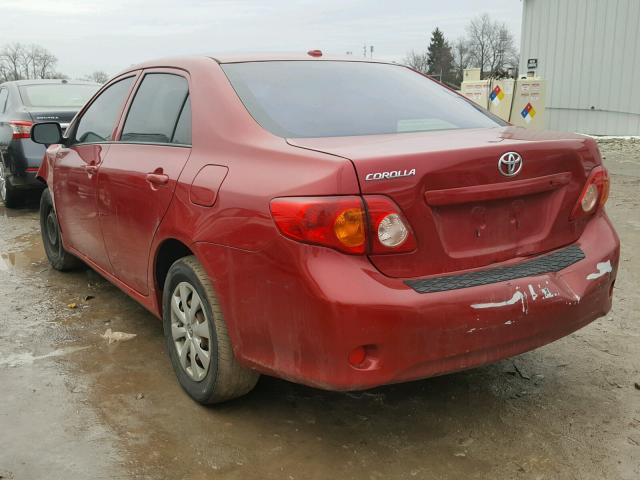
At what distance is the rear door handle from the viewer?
3.09 metres

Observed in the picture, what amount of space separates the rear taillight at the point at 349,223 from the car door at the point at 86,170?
2.01 meters

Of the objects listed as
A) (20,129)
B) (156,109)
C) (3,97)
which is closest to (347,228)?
(156,109)

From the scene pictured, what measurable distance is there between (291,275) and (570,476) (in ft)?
4.28

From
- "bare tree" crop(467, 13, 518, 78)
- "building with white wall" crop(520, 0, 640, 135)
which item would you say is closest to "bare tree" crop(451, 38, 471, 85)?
"bare tree" crop(467, 13, 518, 78)

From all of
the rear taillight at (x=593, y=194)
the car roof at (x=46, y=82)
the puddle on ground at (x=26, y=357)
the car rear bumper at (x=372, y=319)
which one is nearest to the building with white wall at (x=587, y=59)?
the car roof at (x=46, y=82)

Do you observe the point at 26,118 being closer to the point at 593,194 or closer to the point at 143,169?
the point at 143,169

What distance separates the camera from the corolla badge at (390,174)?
7.52 ft

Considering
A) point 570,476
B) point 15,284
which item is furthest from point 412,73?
point 15,284

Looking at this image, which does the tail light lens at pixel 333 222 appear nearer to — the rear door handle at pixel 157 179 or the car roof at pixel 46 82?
the rear door handle at pixel 157 179

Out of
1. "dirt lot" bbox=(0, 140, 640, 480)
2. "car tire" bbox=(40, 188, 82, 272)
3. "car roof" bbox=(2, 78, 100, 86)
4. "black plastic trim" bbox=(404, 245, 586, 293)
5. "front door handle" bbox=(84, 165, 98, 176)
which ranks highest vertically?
"car roof" bbox=(2, 78, 100, 86)

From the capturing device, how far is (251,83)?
3.07m

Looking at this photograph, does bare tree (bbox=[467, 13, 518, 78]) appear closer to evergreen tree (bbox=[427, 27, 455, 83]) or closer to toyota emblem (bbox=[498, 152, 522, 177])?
evergreen tree (bbox=[427, 27, 455, 83])

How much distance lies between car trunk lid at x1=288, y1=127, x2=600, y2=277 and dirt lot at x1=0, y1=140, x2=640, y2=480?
2.62 feet

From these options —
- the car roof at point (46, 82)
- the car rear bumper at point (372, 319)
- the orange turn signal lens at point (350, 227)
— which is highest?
the car roof at point (46, 82)
